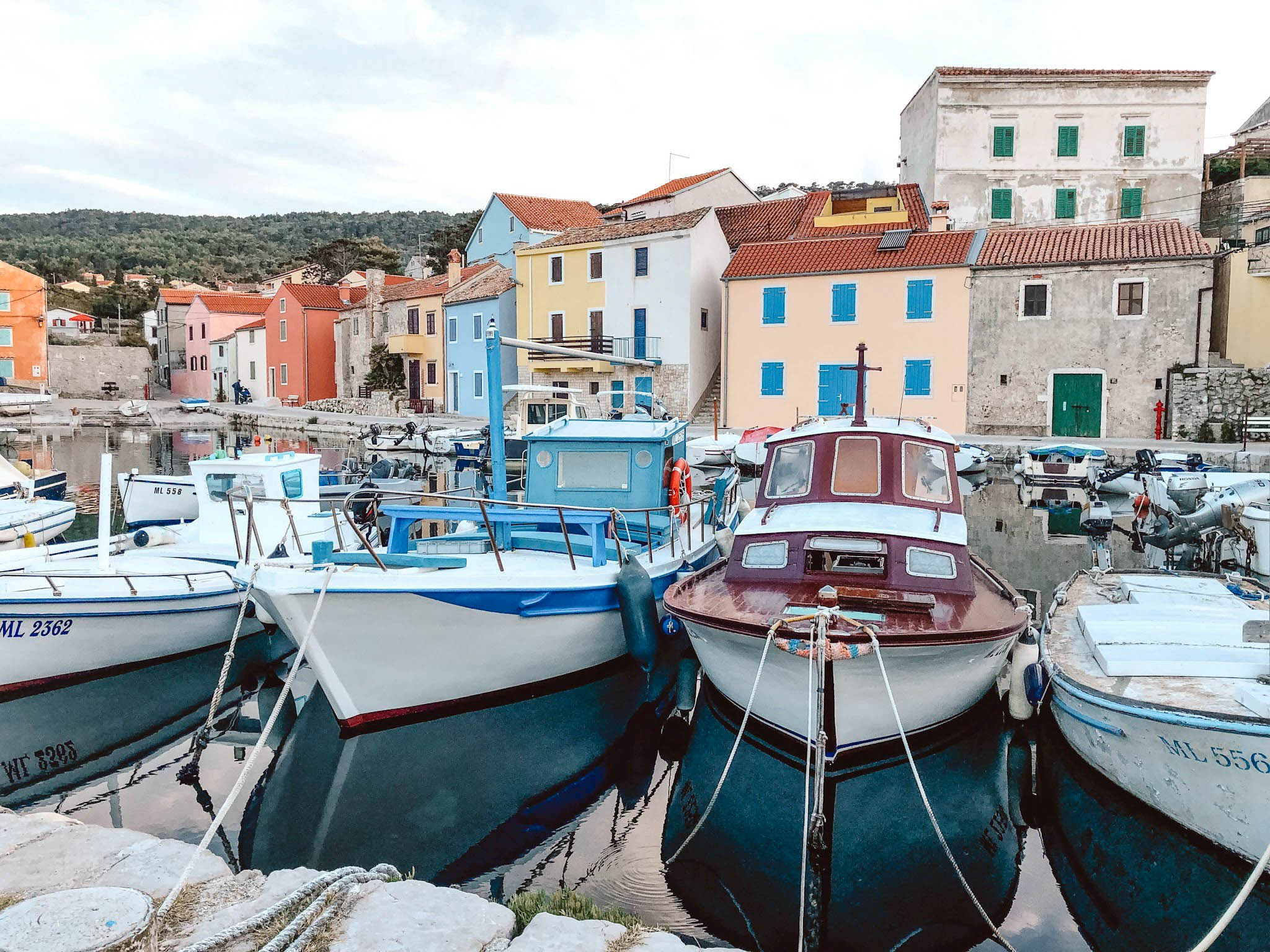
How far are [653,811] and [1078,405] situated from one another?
90.5 ft

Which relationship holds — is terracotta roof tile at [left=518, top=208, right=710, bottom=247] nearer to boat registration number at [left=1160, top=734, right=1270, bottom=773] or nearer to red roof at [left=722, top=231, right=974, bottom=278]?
red roof at [left=722, top=231, right=974, bottom=278]

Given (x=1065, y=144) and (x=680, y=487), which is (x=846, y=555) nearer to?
(x=680, y=487)

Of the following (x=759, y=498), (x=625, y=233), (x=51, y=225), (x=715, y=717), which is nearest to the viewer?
(x=715, y=717)

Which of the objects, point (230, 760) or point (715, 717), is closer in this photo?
point (230, 760)

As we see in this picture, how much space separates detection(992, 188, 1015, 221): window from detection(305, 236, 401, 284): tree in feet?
153

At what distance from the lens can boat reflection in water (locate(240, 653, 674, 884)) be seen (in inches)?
255

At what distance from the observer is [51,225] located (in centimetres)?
12594

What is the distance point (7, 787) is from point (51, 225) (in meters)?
145

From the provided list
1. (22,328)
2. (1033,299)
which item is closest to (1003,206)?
(1033,299)

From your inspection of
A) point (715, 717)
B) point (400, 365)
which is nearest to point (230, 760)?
point (715, 717)

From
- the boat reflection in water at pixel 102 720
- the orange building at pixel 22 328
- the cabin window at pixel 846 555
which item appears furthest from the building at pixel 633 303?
the orange building at pixel 22 328

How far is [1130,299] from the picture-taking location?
28.8 metres

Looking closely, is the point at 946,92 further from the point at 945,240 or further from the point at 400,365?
the point at 400,365

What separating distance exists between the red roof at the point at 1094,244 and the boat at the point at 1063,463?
25.3ft
